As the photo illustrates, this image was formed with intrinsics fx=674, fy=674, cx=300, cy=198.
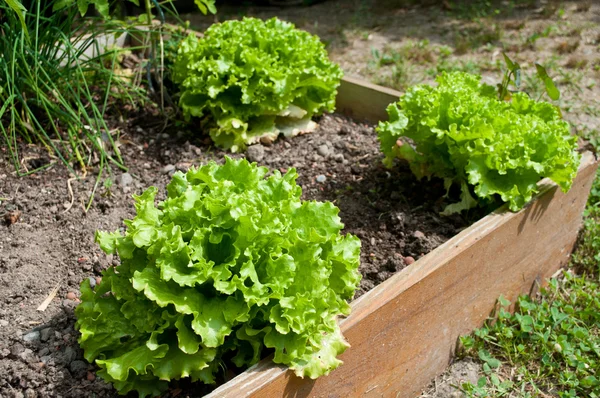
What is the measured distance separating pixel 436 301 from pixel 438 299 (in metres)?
0.01

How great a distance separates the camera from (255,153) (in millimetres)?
3537

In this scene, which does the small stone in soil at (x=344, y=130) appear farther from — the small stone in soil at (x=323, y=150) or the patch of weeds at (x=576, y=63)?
the patch of weeds at (x=576, y=63)

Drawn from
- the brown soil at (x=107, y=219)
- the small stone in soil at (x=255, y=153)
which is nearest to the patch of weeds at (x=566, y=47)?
the brown soil at (x=107, y=219)

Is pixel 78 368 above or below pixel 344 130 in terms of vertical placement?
below

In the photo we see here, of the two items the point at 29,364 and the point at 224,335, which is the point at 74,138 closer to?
the point at 29,364

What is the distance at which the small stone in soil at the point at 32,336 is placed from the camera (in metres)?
2.32

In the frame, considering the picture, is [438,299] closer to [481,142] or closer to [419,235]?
[419,235]

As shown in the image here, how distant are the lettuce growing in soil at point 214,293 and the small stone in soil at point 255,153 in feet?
4.22

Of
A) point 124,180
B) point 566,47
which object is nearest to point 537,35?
point 566,47

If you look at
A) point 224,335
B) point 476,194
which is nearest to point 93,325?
point 224,335

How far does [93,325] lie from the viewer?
214 cm

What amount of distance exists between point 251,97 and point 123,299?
160 centimetres

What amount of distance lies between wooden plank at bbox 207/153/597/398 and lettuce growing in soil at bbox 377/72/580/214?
0.13 m

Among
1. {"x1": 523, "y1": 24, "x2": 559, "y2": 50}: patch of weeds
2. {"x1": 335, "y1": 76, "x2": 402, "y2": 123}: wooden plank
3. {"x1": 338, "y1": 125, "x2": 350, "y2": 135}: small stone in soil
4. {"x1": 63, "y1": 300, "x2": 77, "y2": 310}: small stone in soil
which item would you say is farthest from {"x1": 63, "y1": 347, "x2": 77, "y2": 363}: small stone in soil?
{"x1": 523, "y1": 24, "x2": 559, "y2": 50}: patch of weeds
